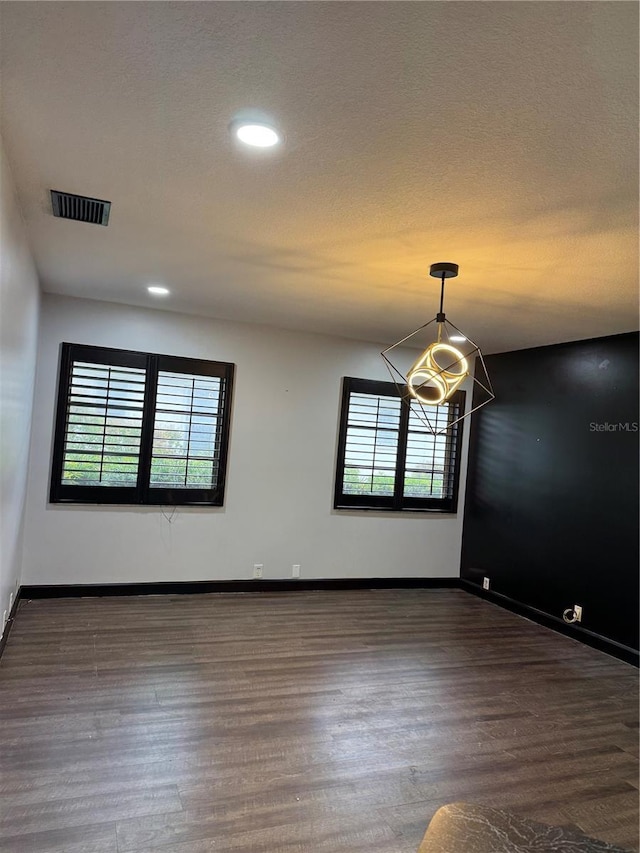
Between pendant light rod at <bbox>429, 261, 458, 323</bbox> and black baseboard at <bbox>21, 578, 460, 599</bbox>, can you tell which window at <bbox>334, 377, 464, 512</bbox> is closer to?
black baseboard at <bbox>21, 578, 460, 599</bbox>

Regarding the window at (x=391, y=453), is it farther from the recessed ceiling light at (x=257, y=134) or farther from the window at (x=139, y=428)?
the recessed ceiling light at (x=257, y=134)

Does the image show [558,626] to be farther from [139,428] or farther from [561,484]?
[139,428]

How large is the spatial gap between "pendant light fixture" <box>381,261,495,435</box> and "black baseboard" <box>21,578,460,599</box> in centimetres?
176

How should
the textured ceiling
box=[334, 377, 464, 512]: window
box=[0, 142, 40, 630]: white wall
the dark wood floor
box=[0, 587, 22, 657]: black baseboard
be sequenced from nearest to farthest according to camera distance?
the textured ceiling
the dark wood floor
box=[0, 142, 40, 630]: white wall
box=[0, 587, 22, 657]: black baseboard
box=[334, 377, 464, 512]: window

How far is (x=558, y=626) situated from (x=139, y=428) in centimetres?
417

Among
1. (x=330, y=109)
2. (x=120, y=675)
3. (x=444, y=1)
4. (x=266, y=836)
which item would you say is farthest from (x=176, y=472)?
(x=444, y=1)

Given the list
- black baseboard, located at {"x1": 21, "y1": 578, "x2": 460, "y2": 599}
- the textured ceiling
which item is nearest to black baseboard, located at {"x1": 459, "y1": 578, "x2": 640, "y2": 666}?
black baseboard, located at {"x1": 21, "y1": 578, "x2": 460, "y2": 599}

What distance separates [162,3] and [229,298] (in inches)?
124

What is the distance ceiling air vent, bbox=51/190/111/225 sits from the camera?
2615mm

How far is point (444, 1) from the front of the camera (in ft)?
4.23

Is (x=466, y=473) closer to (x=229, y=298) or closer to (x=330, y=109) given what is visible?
(x=229, y=298)

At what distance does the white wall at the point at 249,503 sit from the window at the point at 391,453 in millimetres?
133

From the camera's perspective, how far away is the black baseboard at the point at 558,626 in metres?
4.35

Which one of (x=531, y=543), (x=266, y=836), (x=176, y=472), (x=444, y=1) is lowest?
(x=266, y=836)
